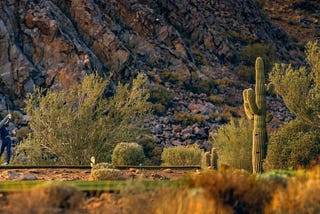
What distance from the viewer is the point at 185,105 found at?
52500 mm

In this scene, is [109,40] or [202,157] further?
[109,40]

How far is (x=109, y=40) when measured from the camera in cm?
5319

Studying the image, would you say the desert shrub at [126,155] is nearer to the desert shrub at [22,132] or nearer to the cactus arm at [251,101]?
the cactus arm at [251,101]

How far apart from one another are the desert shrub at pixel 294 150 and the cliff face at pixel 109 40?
2502 centimetres

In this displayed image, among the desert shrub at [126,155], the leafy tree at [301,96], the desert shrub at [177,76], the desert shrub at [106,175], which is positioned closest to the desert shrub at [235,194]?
the desert shrub at [106,175]

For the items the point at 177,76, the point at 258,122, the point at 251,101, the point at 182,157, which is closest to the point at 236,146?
the point at 182,157

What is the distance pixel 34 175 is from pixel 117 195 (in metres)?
9.85

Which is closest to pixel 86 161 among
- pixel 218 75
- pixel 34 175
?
pixel 34 175

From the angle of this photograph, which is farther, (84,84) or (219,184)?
(84,84)

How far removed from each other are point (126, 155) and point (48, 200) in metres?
18.2

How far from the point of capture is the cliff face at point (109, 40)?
48094mm

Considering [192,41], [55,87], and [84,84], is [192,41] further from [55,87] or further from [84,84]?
[84,84]

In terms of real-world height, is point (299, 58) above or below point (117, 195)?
above

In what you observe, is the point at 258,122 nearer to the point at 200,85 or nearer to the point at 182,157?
the point at 182,157
